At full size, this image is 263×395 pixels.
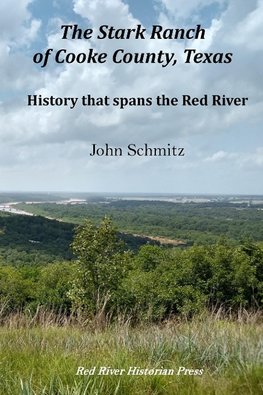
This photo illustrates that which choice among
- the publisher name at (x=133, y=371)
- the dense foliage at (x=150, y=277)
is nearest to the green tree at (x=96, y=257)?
the dense foliage at (x=150, y=277)

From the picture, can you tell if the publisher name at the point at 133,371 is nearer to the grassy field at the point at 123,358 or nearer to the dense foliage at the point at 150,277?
the grassy field at the point at 123,358

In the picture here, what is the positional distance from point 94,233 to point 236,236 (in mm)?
98054

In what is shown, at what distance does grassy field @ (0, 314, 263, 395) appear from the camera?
3.16 metres

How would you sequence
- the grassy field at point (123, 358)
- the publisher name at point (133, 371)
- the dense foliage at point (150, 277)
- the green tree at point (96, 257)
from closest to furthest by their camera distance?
1. the grassy field at point (123, 358)
2. the publisher name at point (133, 371)
3. the green tree at point (96, 257)
4. the dense foliage at point (150, 277)

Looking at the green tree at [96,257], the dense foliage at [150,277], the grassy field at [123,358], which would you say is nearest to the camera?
the grassy field at [123,358]

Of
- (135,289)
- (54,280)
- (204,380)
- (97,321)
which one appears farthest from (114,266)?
(204,380)

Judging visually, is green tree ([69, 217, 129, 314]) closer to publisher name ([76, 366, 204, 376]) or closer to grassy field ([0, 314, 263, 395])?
grassy field ([0, 314, 263, 395])

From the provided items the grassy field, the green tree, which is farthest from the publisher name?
the green tree

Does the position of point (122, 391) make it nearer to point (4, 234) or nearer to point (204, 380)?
point (204, 380)

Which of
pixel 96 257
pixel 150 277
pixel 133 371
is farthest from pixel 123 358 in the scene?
pixel 150 277

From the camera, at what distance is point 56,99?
8297 mm

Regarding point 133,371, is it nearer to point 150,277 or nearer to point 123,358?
point 123,358

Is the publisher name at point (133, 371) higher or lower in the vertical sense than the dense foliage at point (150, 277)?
higher

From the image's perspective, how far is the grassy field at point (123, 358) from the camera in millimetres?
3165
